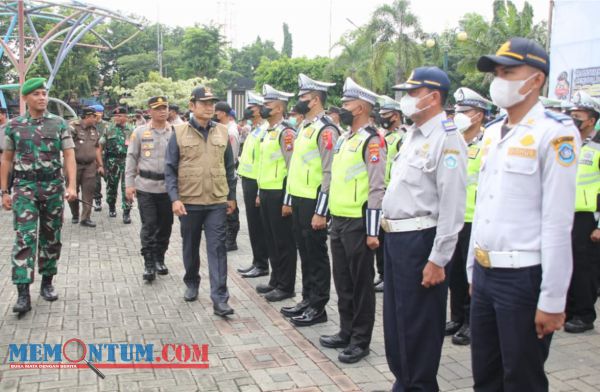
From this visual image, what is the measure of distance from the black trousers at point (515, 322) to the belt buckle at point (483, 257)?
31mm

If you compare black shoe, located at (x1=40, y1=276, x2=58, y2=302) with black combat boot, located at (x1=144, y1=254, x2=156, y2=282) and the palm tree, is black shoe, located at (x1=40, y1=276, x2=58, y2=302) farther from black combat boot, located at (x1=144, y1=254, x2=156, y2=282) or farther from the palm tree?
the palm tree

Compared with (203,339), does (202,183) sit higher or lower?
higher

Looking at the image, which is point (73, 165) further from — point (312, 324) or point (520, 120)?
point (520, 120)

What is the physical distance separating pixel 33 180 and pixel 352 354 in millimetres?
3373

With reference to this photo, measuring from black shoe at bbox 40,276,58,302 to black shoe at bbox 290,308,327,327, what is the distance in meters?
2.44

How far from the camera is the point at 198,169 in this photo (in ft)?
18.2

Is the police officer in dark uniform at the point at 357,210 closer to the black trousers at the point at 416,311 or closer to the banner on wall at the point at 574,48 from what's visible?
the black trousers at the point at 416,311

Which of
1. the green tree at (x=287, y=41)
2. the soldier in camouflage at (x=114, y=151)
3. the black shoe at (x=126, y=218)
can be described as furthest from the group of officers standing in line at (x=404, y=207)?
the green tree at (x=287, y=41)

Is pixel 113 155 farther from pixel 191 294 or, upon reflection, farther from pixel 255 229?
pixel 191 294

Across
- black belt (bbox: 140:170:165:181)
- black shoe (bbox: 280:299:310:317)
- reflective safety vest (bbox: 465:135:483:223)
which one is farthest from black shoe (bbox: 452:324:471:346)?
black belt (bbox: 140:170:165:181)

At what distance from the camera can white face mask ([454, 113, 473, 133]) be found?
4.89 metres

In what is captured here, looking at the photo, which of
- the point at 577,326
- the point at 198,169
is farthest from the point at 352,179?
the point at 577,326

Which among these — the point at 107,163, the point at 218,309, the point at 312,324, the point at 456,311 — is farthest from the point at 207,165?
the point at 107,163

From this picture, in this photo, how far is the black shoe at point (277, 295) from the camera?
5969 millimetres
